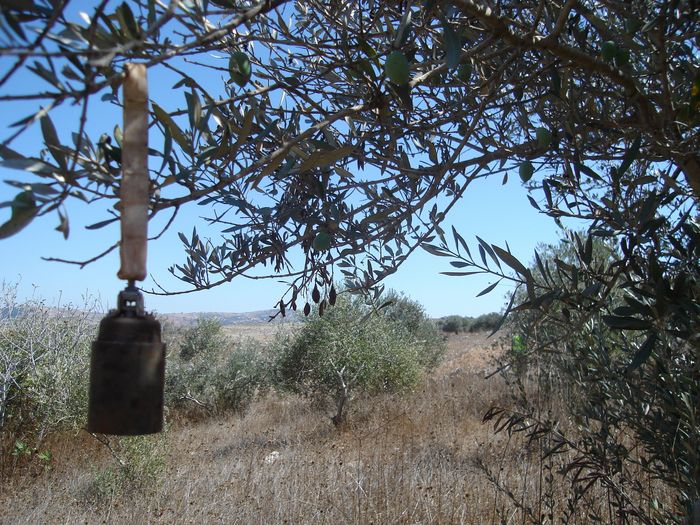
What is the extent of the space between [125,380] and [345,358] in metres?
10.3

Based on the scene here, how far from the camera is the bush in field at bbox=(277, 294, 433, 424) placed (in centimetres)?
1095

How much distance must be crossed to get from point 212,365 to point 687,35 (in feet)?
44.9

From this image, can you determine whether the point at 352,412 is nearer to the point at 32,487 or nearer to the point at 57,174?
the point at 32,487

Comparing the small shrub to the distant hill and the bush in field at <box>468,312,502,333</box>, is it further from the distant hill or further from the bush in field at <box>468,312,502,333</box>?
the bush in field at <box>468,312,502,333</box>

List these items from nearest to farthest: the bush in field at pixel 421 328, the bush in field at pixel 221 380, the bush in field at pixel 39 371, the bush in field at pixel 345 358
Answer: the bush in field at pixel 39 371 < the bush in field at pixel 345 358 < the bush in field at pixel 221 380 < the bush in field at pixel 421 328

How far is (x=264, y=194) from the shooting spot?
2105mm

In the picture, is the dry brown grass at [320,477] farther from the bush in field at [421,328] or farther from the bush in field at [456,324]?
the bush in field at [456,324]

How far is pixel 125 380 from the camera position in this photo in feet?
2.49

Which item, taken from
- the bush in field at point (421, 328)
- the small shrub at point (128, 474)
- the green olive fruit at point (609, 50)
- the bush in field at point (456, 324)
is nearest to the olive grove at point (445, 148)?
the green olive fruit at point (609, 50)

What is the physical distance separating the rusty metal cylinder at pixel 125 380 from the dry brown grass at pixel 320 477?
2.39 meters

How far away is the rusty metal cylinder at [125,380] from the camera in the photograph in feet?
2.48

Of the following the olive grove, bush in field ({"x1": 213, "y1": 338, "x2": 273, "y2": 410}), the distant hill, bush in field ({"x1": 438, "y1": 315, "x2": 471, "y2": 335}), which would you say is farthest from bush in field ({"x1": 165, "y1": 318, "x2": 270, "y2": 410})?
bush in field ({"x1": 438, "y1": 315, "x2": 471, "y2": 335})

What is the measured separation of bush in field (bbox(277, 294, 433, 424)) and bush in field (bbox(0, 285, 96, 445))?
450 cm

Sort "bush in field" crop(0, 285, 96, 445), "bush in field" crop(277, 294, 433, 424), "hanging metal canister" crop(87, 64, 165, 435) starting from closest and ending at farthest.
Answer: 1. "hanging metal canister" crop(87, 64, 165, 435)
2. "bush in field" crop(0, 285, 96, 445)
3. "bush in field" crop(277, 294, 433, 424)
